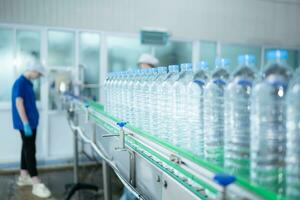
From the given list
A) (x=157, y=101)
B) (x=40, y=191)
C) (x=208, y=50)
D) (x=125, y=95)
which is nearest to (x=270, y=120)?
(x=157, y=101)

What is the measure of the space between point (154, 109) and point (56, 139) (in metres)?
3.07

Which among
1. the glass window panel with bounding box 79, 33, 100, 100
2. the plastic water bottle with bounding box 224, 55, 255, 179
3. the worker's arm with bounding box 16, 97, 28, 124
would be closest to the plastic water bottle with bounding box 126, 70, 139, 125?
the plastic water bottle with bounding box 224, 55, 255, 179

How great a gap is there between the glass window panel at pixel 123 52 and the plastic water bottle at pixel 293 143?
148 inches

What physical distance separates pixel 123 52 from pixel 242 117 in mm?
3705

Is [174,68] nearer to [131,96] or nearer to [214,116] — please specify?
[214,116]

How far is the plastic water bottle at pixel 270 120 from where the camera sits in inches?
27.6

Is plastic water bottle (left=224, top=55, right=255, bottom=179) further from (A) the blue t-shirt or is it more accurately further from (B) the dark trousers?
(B) the dark trousers

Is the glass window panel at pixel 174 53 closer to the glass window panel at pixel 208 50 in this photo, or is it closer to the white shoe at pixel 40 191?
the glass window panel at pixel 208 50

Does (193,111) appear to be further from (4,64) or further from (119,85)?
(4,64)

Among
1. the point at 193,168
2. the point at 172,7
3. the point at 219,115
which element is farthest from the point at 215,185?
the point at 172,7

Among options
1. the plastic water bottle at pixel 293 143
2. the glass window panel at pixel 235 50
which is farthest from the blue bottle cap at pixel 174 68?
the glass window panel at pixel 235 50

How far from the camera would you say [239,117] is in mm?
827

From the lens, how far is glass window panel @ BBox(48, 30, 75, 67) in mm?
3957

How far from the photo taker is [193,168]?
82cm
